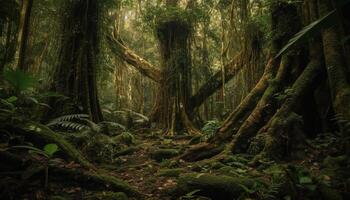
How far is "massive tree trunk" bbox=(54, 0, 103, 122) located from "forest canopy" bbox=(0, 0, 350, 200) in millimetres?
23

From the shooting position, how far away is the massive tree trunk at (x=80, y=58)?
6875 millimetres

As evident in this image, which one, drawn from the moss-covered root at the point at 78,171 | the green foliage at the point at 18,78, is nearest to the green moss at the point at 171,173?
the moss-covered root at the point at 78,171

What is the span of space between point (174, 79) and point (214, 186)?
738cm

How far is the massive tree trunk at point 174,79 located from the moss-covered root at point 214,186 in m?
6.36

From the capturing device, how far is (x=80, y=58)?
23.2 ft

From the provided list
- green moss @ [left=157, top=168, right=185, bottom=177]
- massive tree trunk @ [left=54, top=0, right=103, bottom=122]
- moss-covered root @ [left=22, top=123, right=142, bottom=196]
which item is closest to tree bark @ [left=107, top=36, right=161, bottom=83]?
massive tree trunk @ [left=54, top=0, right=103, bottom=122]

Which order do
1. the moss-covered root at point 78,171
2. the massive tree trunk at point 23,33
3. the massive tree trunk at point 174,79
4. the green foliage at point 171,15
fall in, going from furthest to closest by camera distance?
the green foliage at point 171,15 < the massive tree trunk at point 174,79 < the massive tree trunk at point 23,33 < the moss-covered root at point 78,171

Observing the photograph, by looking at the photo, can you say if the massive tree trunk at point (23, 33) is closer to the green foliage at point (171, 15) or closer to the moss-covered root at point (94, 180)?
the moss-covered root at point (94, 180)

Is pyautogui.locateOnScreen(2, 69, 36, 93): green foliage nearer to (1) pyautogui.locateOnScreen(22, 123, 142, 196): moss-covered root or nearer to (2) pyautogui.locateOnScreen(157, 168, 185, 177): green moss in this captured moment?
(1) pyautogui.locateOnScreen(22, 123, 142, 196): moss-covered root

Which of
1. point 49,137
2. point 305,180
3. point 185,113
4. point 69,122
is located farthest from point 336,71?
point 185,113

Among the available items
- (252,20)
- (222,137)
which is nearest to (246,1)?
(252,20)

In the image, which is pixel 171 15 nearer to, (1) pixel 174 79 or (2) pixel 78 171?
(1) pixel 174 79

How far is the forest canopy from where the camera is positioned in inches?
134

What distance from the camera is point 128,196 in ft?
12.0
